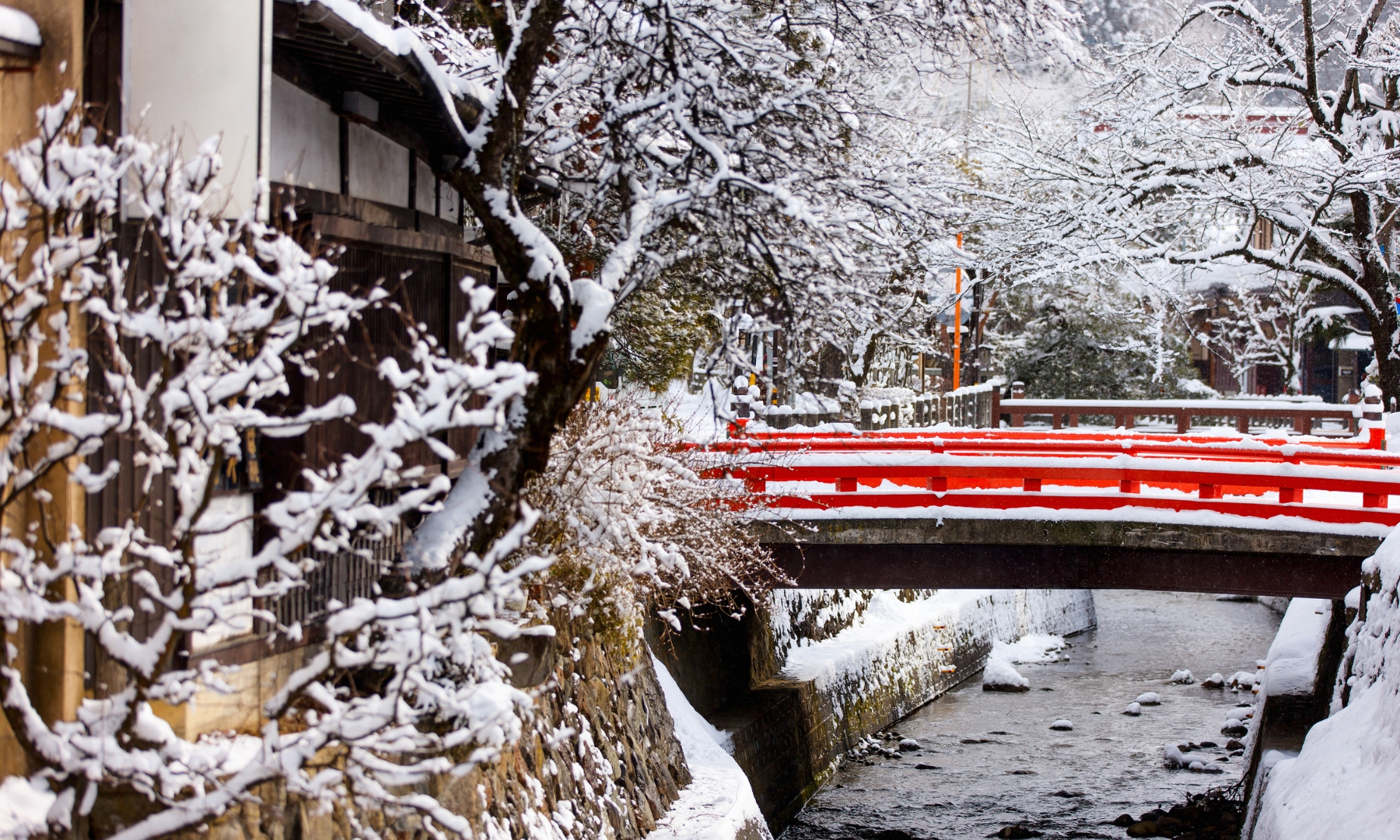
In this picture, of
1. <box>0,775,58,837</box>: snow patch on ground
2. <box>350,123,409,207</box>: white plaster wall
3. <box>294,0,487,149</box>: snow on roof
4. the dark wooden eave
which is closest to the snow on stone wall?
<box>350,123,409,207</box>: white plaster wall

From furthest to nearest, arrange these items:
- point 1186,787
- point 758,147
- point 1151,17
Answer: point 1151,17 → point 1186,787 → point 758,147

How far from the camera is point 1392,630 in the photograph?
35.5 ft

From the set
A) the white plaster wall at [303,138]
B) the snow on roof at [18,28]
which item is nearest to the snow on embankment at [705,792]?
the white plaster wall at [303,138]

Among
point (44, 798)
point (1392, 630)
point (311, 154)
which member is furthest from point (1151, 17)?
point (44, 798)

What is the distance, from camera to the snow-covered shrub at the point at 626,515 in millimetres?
9250

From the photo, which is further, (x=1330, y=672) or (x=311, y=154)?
(x=1330, y=672)

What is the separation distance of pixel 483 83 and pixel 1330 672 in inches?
422

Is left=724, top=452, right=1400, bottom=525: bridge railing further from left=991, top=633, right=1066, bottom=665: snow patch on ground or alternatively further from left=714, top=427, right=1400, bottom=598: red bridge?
left=991, top=633, right=1066, bottom=665: snow patch on ground

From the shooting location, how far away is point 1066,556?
14109 mm

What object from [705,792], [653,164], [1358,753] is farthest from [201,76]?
[1358,753]

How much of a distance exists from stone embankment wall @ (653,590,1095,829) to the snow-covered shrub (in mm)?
2552

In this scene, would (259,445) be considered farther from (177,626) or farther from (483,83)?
(483,83)

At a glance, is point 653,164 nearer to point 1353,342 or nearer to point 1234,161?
point 1234,161

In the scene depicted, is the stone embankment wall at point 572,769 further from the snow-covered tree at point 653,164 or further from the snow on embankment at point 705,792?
the snow-covered tree at point 653,164
